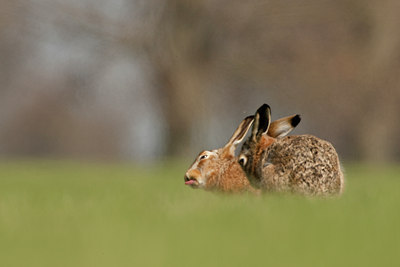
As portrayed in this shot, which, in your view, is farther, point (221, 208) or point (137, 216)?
point (221, 208)

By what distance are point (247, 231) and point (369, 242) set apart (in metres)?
0.55

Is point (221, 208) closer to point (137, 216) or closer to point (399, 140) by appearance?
point (137, 216)

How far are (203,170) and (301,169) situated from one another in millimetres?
1083

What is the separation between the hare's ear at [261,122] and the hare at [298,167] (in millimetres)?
144

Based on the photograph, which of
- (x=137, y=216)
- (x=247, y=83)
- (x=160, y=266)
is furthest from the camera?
(x=247, y=83)

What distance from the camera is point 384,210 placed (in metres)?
4.22

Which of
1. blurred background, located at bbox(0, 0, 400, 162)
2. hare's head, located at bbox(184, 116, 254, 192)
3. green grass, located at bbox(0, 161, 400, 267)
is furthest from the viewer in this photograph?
blurred background, located at bbox(0, 0, 400, 162)

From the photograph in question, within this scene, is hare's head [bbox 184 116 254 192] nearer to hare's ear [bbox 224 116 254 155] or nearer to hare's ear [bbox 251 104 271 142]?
hare's ear [bbox 224 116 254 155]

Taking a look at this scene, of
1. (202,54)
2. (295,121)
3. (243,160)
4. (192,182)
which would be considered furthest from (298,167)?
(202,54)

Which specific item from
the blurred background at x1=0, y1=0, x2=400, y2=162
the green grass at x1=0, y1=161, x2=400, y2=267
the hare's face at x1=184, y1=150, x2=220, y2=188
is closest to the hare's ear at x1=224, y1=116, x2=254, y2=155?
the hare's face at x1=184, y1=150, x2=220, y2=188

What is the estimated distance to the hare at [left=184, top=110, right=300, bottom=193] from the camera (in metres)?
5.43

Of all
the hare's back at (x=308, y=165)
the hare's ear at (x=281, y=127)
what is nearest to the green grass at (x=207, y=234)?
the hare's back at (x=308, y=165)

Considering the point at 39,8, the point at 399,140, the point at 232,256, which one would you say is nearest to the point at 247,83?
the point at 39,8

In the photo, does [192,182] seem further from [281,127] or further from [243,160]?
[281,127]
